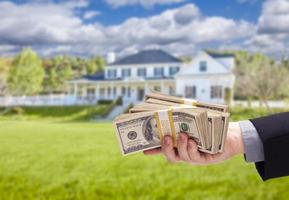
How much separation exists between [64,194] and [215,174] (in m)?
1.04

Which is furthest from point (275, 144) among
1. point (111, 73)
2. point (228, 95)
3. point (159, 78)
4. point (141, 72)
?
point (111, 73)

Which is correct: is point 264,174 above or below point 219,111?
below

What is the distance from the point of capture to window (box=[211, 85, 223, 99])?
16.2 m

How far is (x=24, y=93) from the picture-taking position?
19.8 metres

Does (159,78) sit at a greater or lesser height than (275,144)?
lesser

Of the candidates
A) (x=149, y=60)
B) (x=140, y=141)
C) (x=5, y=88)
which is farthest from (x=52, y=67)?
(x=140, y=141)

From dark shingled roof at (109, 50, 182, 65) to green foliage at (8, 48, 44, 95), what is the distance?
353 cm

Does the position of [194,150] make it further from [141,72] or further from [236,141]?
[141,72]

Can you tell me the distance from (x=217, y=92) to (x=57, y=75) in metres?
9.01

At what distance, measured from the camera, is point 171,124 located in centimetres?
90

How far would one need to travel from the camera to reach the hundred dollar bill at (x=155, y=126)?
2.88ft

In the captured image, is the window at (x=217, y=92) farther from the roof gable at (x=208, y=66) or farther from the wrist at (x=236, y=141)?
the wrist at (x=236, y=141)

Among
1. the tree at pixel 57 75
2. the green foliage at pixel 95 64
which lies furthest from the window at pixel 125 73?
the green foliage at pixel 95 64

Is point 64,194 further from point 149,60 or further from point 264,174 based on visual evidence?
point 149,60
